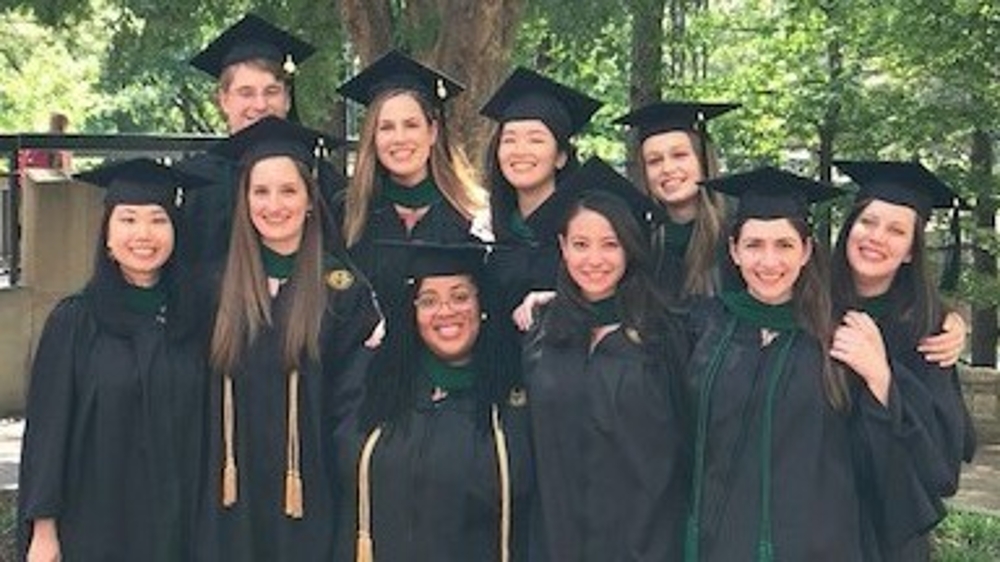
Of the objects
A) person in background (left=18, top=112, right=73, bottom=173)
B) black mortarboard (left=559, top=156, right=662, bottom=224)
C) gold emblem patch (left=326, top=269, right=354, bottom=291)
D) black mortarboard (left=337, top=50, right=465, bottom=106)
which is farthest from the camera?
person in background (left=18, top=112, right=73, bottom=173)

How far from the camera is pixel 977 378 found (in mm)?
13016

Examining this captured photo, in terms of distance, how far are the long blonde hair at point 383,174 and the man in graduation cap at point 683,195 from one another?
63 cm

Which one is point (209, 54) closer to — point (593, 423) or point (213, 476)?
point (213, 476)

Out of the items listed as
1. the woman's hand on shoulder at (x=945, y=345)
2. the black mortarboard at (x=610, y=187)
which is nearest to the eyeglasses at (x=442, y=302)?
the black mortarboard at (x=610, y=187)

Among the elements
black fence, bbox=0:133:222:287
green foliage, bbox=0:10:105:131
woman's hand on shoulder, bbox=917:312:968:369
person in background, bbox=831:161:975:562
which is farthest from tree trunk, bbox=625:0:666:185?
green foliage, bbox=0:10:105:131

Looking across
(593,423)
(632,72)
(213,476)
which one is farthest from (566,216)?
(632,72)

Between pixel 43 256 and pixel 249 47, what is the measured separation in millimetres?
5439

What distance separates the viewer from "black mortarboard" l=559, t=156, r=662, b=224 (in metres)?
4.50

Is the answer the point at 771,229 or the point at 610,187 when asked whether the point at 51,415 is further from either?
the point at 771,229

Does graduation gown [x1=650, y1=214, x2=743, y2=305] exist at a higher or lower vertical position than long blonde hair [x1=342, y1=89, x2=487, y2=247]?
lower

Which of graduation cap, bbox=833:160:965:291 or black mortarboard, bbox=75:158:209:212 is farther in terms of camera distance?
black mortarboard, bbox=75:158:209:212

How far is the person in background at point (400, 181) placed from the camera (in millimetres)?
4992

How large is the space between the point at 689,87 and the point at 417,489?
429 inches

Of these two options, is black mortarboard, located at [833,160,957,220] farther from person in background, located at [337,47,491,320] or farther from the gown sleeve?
the gown sleeve
